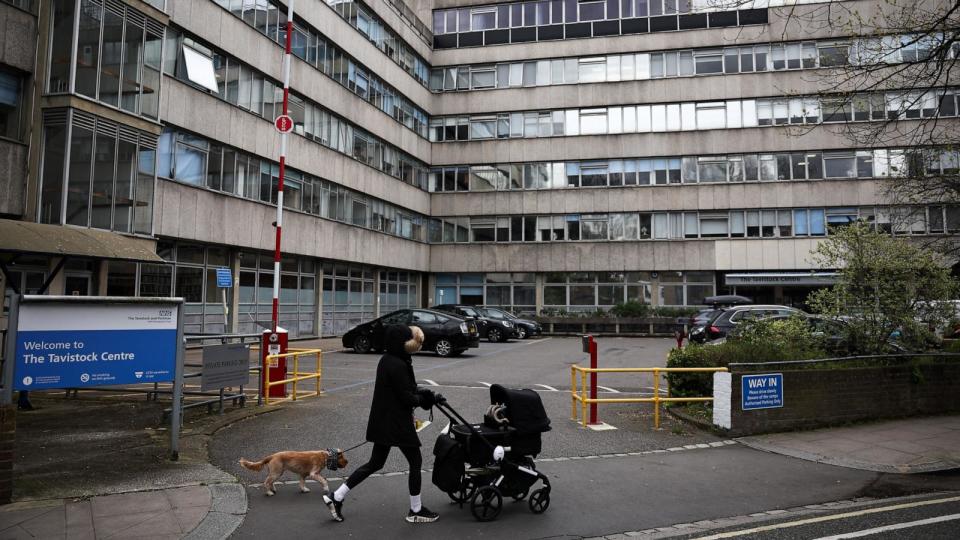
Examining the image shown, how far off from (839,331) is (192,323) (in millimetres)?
18453

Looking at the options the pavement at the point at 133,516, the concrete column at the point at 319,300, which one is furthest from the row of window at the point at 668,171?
the pavement at the point at 133,516

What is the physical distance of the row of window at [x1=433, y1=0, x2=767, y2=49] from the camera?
125 ft

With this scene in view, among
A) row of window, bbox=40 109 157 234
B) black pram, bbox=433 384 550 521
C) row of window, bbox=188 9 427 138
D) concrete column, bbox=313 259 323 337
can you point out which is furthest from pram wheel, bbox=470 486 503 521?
concrete column, bbox=313 259 323 337

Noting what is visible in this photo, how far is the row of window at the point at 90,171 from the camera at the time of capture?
14.7 meters

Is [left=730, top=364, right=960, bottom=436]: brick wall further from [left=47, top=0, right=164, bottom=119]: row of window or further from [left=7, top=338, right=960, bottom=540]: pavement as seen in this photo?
[left=47, top=0, right=164, bottom=119]: row of window

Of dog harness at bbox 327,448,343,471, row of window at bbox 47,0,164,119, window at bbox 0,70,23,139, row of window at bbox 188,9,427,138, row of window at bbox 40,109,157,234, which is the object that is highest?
row of window at bbox 188,9,427,138

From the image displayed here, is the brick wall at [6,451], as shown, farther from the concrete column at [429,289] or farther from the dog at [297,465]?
the concrete column at [429,289]

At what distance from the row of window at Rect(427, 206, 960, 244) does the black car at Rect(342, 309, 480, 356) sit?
66.2ft

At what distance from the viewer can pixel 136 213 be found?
55.6 feet

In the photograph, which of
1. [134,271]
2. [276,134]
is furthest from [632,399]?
[276,134]

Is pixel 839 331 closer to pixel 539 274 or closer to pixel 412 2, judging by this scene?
pixel 539 274

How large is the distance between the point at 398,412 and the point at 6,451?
339cm

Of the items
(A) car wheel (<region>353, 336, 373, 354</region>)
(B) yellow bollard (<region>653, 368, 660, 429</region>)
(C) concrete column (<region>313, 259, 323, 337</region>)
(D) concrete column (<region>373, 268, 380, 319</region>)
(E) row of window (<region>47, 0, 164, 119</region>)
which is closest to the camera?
(B) yellow bollard (<region>653, 368, 660, 429</region>)

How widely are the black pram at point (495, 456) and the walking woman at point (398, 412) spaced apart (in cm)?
22
